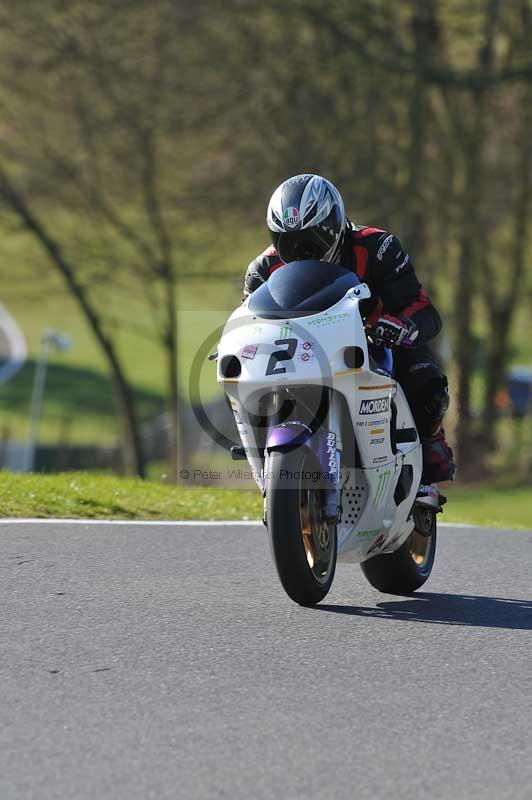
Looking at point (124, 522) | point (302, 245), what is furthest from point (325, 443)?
point (124, 522)

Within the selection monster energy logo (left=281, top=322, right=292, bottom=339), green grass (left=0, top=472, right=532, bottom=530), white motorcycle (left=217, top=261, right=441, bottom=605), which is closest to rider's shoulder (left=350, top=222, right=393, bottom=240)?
white motorcycle (left=217, top=261, right=441, bottom=605)

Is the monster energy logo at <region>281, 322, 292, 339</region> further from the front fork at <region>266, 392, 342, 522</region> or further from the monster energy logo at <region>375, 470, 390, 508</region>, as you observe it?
the monster energy logo at <region>375, 470, 390, 508</region>

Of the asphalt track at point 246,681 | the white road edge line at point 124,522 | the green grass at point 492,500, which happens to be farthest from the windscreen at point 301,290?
the green grass at point 492,500

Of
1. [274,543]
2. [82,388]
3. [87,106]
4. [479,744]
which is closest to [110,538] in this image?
[274,543]

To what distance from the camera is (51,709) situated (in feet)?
14.9

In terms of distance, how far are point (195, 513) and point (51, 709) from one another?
488 cm

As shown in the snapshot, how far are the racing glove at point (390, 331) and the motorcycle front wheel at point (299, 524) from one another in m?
0.72

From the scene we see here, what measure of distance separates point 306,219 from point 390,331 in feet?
1.95

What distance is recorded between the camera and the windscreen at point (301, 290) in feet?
19.3

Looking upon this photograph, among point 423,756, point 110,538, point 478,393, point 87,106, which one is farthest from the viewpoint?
point 478,393

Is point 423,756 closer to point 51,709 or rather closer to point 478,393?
point 51,709

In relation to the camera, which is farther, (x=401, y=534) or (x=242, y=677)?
(x=401, y=534)

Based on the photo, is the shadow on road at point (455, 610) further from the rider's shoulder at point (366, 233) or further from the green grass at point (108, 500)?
the green grass at point (108, 500)

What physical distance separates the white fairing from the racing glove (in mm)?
154
